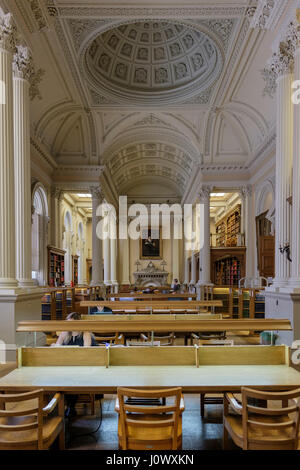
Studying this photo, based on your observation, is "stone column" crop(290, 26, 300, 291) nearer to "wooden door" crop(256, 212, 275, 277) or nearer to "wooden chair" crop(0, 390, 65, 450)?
"wooden chair" crop(0, 390, 65, 450)

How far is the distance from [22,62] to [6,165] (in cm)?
265

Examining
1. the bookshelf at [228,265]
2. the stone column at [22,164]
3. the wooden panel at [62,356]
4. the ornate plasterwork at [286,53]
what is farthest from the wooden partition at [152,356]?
the bookshelf at [228,265]

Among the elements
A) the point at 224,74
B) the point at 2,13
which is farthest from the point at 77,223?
the point at 2,13

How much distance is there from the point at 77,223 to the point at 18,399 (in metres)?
22.9

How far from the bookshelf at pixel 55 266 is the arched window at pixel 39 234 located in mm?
342

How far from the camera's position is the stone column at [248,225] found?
1520cm

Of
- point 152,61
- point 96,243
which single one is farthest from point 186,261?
point 152,61

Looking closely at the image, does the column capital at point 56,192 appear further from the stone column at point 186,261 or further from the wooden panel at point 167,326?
the wooden panel at point 167,326

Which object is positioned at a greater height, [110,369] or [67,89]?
[67,89]

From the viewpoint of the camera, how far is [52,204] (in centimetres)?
1579

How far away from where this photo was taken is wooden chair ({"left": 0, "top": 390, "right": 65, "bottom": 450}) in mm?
2387

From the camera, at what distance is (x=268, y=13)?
733 centimetres

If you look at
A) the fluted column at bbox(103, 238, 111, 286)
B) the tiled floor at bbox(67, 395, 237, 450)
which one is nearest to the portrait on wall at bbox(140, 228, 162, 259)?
the fluted column at bbox(103, 238, 111, 286)

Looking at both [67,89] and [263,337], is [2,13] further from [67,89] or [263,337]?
[263,337]
